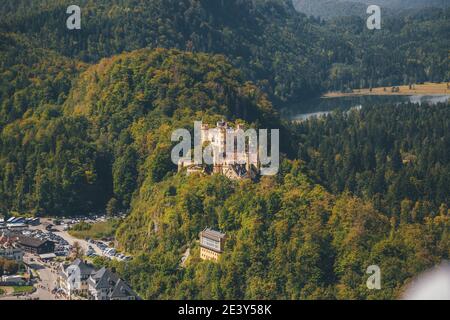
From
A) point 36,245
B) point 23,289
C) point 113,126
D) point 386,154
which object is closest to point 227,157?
point 36,245

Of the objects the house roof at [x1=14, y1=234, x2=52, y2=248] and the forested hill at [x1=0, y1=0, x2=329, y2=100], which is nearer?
the house roof at [x1=14, y1=234, x2=52, y2=248]

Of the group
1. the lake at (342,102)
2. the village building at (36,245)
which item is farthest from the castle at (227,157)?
the lake at (342,102)

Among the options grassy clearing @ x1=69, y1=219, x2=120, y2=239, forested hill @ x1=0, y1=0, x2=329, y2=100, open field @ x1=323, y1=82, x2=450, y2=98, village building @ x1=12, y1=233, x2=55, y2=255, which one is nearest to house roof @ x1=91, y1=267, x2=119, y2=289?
village building @ x1=12, y1=233, x2=55, y2=255

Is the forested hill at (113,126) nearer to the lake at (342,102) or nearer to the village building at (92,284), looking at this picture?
the village building at (92,284)

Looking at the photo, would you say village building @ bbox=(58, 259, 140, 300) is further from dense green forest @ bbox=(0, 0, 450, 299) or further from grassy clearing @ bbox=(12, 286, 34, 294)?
dense green forest @ bbox=(0, 0, 450, 299)

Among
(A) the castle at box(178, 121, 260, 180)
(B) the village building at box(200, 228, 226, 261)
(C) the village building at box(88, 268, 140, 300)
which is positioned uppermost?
(A) the castle at box(178, 121, 260, 180)

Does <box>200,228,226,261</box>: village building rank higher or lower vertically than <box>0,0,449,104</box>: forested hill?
lower

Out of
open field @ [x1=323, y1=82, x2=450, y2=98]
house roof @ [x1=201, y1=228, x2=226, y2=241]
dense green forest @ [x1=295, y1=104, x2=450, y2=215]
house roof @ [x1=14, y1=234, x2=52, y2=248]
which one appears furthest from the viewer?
open field @ [x1=323, y1=82, x2=450, y2=98]
